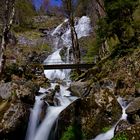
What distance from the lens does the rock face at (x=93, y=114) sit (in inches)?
563

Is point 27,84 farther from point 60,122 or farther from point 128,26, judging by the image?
point 128,26

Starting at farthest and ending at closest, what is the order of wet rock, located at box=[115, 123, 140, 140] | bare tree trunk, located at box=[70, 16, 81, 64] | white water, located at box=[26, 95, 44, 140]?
bare tree trunk, located at box=[70, 16, 81, 64]
white water, located at box=[26, 95, 44, 140]
wet rock, located at box=[115, 123, 140, 140]

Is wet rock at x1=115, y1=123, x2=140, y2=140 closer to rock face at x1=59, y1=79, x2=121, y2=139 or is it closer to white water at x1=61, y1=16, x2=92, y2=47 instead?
rock face at x1=59, y1=79, x2=121, y2=139

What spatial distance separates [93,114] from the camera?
14.5 metres

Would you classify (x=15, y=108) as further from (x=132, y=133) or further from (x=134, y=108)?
(x=132, y=133)

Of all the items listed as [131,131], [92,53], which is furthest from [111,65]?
[92,53]

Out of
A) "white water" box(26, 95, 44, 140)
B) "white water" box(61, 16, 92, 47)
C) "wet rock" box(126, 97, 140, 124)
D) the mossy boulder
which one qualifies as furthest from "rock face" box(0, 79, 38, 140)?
"white water" box(61, 16, 92, 47)

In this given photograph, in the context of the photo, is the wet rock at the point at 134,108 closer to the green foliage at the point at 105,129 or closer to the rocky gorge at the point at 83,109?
the rocky gorge at the point at 83,109

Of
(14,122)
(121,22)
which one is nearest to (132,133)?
(14,122)

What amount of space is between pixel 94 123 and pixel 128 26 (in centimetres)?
764

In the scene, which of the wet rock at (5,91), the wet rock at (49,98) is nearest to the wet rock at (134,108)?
the wet rock at (49,98)

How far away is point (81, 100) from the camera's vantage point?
591 inches

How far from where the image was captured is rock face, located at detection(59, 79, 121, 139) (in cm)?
1430

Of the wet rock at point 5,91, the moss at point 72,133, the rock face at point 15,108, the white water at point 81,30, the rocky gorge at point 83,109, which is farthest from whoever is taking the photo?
the white water at point 81,30
